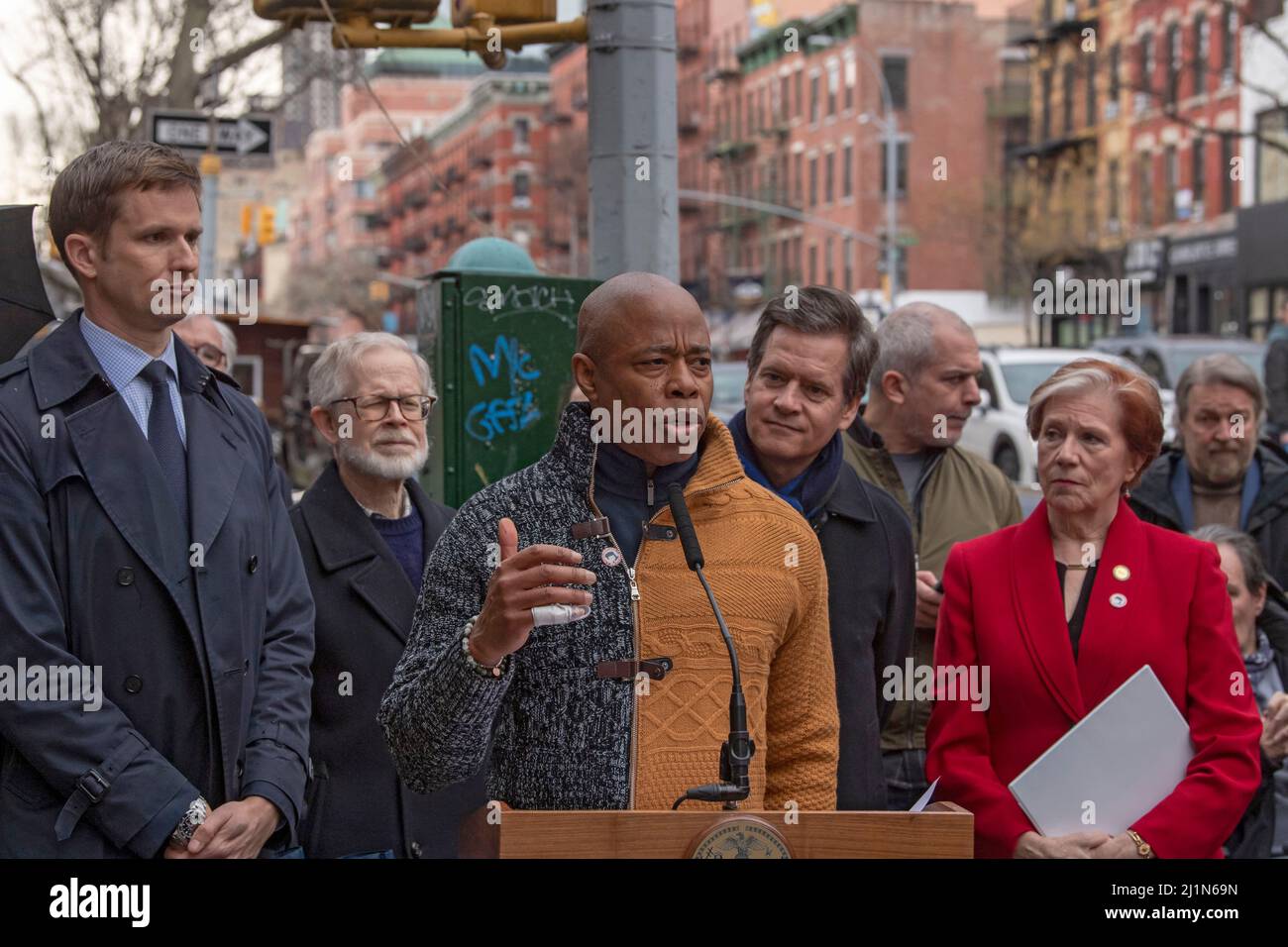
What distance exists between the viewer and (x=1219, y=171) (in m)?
42.0

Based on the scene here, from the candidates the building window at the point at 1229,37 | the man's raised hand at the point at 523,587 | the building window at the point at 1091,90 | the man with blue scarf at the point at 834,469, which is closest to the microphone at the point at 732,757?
the man's raised hand at the point at 523,587

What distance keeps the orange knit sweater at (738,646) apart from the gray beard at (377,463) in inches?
70.6

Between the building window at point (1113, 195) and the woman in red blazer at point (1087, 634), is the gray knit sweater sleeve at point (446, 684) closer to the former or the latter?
the woman in red blazer at point (1087, 634)

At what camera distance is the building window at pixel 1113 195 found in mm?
47203

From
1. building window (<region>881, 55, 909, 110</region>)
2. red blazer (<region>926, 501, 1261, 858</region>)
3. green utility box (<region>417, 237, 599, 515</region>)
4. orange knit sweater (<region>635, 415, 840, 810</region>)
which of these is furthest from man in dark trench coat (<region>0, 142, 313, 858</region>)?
building window (<region>881, 55, 909, 110</region>)

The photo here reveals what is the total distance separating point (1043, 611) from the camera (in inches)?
153

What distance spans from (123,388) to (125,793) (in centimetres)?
85

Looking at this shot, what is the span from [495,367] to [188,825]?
11.1ft

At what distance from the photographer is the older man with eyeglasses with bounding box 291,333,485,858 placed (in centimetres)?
460

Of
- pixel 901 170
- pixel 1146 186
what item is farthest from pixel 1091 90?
pixel 901 170

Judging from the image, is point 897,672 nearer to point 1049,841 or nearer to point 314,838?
point 1049,841

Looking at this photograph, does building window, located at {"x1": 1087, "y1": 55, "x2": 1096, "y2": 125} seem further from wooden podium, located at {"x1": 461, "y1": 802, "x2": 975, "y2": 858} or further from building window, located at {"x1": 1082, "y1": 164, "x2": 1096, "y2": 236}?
wooden podium, located at {"x1": 461, "y1": 802, "x2": 975, "y2": 858}
